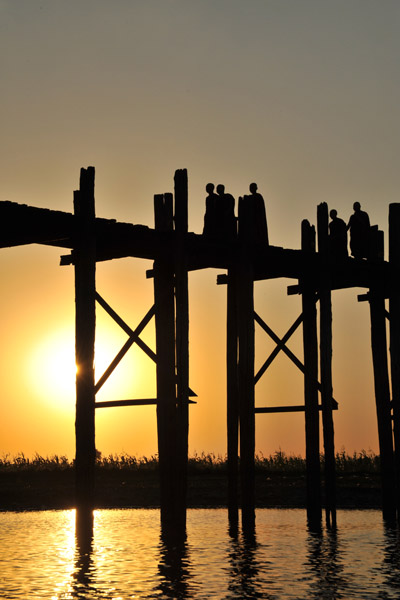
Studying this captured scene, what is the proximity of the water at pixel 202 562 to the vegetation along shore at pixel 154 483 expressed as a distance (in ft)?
16.7

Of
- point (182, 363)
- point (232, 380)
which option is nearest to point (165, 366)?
point (182, 363)

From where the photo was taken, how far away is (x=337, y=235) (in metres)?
19.8

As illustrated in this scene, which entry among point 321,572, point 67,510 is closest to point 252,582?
point 321,572

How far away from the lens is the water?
12.3 m

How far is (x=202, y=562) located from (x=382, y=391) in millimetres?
6673

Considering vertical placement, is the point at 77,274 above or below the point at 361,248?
below

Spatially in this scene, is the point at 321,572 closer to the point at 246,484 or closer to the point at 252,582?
the point at 252,582

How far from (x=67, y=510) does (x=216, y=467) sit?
18.8 ft

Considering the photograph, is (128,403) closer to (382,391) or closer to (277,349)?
(277,349)

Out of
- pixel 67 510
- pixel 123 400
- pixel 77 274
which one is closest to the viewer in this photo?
pixel 77 274

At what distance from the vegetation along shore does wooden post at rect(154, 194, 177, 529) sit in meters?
8.38

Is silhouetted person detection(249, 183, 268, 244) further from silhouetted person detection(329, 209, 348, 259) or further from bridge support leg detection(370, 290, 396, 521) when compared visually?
bridge support leg detection(370, 290, 396, 521)

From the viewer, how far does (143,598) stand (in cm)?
1174

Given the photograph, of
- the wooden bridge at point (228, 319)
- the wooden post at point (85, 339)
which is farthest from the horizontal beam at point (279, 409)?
the wooden post at point (85, 339)
